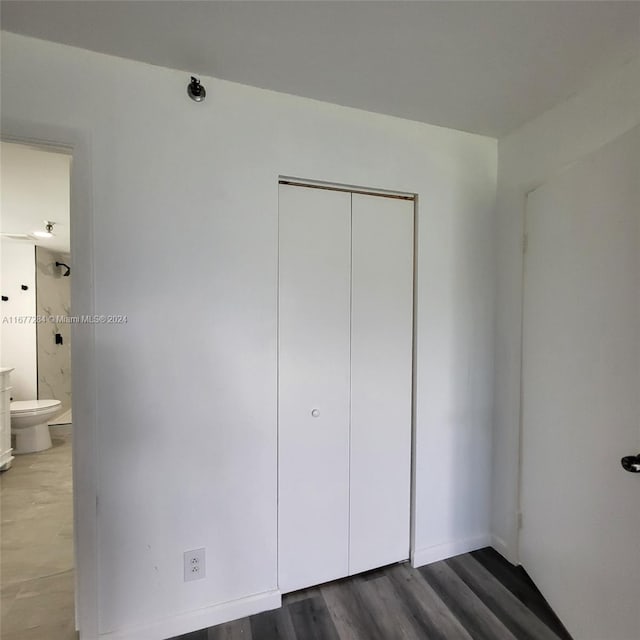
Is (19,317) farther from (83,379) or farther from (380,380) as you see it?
(380,380)

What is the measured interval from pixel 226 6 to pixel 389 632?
2.45m

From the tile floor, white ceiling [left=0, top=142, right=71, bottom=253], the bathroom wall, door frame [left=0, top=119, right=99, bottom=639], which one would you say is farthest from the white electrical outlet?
the bathroom wall

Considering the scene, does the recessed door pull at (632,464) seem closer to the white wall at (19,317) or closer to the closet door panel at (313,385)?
the closet door panel at (313,385)

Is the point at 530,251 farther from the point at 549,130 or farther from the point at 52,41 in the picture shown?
the point at 52,41

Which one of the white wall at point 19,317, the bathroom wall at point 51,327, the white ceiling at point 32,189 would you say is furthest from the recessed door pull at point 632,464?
the white wall at point 19,317

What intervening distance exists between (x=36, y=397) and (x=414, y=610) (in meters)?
4.62

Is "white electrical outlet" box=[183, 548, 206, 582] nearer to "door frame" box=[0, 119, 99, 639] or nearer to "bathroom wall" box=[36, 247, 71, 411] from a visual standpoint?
"door frame" box=[0, 119, 99, 639]

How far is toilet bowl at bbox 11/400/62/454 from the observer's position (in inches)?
128

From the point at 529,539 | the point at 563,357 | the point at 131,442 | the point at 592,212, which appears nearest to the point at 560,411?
the point at 563,357

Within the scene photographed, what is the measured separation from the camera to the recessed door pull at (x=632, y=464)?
109cm

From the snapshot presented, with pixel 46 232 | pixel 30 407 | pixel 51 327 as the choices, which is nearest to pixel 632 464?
pixel 30 407

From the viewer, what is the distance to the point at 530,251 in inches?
67.6

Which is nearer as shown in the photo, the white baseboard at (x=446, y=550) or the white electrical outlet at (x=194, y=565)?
the white electrical outlet at (x=194, y=565)

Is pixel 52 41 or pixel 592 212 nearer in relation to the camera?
pixel 52 41
